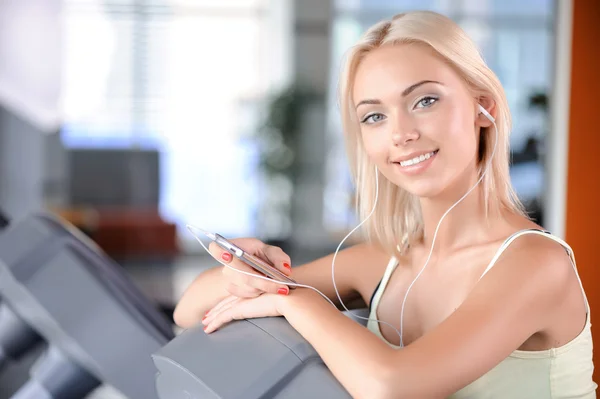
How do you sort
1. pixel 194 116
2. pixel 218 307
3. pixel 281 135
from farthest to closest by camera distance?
pixel 194 116 < pixel 281 135 < pixel 218 307

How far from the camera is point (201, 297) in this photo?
57.9 inches

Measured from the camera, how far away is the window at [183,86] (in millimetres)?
7254

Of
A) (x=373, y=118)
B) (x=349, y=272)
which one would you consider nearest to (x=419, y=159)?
(x=373, y=118)

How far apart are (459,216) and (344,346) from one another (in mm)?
520

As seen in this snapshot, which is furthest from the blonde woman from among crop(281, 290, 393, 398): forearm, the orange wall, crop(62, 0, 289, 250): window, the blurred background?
crop(62, 0, 289, 250): window

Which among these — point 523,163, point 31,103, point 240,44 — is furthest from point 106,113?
point 523,163

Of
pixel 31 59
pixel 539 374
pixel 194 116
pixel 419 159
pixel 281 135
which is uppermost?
pixel 31 59

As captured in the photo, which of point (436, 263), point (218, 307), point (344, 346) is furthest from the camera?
point (436, 263)

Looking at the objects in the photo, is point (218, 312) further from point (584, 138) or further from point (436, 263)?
point (584, 138)

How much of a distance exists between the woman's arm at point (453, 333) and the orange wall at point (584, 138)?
104 cm

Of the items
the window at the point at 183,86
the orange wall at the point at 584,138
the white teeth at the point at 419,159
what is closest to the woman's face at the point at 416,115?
the white teeth at the point at 419,159

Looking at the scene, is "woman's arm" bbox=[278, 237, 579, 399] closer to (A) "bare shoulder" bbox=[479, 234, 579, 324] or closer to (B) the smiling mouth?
(A) "bare shoulder" bbox=[479, 234, 579, 324]

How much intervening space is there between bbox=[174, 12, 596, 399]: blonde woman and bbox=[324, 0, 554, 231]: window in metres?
6.34

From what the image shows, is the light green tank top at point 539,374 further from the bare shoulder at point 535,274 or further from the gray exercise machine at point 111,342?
the gray exercise machine at point 111,342
